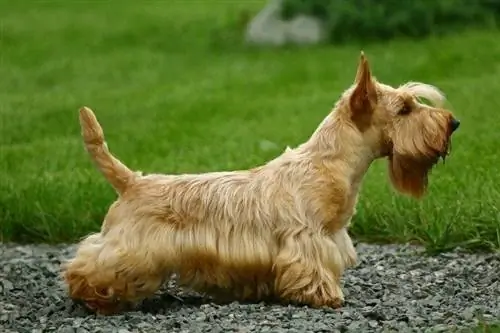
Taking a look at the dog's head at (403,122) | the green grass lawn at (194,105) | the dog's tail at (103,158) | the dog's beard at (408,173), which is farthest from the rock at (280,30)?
the dog's tail at (103,158)

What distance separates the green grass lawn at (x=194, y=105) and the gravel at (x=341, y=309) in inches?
23.4

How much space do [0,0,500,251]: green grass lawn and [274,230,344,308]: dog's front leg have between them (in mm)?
2037

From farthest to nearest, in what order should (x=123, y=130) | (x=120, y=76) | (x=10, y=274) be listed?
(x=120, y=76)
(x=123, y=130)
(x=10, y=274)

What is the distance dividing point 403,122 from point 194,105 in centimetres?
936

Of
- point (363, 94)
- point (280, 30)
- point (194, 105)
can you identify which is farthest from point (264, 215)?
point (280, 30)

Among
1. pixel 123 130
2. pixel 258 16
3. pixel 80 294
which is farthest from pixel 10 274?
pixel 258 16

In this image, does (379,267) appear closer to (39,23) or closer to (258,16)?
(258,16)

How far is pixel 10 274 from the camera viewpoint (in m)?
8.55

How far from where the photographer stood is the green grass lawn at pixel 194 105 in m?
10.2

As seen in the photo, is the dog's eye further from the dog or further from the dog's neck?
the dog's neck

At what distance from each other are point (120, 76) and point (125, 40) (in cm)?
351

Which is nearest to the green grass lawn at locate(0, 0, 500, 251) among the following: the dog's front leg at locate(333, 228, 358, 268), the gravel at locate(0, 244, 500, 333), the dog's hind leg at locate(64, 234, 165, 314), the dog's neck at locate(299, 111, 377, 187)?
the gravel at locate(0, 244, 500, 333)

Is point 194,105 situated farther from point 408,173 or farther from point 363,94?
point 363,94

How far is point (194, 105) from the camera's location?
1645 cm
